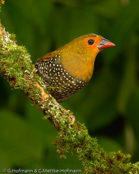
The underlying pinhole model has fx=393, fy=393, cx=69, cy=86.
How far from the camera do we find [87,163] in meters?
3.05

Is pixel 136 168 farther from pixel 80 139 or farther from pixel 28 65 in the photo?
pixel 28 65

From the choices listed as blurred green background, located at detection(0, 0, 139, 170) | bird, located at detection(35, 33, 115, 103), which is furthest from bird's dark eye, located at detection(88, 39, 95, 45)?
blurred green background, located at detection(0, 0, 139, 170)

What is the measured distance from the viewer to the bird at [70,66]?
12.2ft

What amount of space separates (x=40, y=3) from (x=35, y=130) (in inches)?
56.4

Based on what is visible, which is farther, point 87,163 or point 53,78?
point 53,78

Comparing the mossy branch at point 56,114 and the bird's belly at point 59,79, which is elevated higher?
the bird's belly at point 59,79

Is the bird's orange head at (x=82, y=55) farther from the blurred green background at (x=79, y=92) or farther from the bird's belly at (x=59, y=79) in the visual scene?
the blurred green background at (x=79, y=92)

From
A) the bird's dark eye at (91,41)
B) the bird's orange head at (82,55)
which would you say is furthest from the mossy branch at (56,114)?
the bird's dark eye at (91,41)

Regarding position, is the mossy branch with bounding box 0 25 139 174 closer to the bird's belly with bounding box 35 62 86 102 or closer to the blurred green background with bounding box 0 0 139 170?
the bird's belly with bounding box 35 62 86 102

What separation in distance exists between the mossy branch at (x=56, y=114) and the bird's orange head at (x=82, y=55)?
2.24ft

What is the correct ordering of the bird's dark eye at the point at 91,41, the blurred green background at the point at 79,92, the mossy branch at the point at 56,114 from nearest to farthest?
the mossy branch at the point at 56,114
the bird's dark eye at the point at 91,41
the blurred green background at the point at 79,92

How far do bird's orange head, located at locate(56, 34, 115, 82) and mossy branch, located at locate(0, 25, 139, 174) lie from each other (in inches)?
26.8

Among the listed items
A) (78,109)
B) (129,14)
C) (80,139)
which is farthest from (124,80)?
(80,139)

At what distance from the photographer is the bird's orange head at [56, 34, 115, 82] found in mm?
3730
